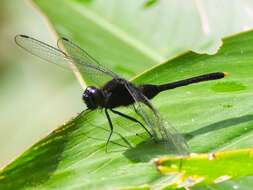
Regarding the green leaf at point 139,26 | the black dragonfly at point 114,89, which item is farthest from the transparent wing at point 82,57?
the green leaf at point 139,26

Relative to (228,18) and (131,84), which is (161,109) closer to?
(131,84)

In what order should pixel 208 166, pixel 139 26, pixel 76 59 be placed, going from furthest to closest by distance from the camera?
1. pixel 139 26
2. pixel 76 59
3. pixel 208 166

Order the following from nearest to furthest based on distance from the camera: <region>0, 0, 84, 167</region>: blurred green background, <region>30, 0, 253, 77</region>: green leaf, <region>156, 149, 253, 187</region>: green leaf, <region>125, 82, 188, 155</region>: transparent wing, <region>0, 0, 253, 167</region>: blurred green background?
<region>156, 149, 253, 187</region>: green leaf, <region>125, 82, 188, 155</region>: transparent wing, <region>30, 0, 253, 77</region>: green leaf, <region>0, 0, 253, 167</region>: blurred green background, <region>0, 0, 84, 167</region>: blurred green background

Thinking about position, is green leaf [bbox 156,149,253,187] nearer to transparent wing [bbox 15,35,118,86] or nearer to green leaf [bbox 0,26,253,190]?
green leaf [bbox 0,26,253,190]

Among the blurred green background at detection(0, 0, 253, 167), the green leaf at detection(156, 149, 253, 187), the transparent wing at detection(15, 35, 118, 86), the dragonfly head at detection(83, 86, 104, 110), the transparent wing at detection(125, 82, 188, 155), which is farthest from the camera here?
the blurred green background at detection(0, 0, 253, 167)

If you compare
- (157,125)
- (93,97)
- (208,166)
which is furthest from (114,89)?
(208,166)

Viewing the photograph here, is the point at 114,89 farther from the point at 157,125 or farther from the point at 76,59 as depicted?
the point at 157,125

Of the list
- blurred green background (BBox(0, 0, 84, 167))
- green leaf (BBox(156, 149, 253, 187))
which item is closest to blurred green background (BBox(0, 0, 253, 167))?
blurred green background (BBox(0, 0, 84, 167))

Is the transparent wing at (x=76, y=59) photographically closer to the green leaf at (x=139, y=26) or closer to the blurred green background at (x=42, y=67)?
the green leaf at (x=139, y=26)
